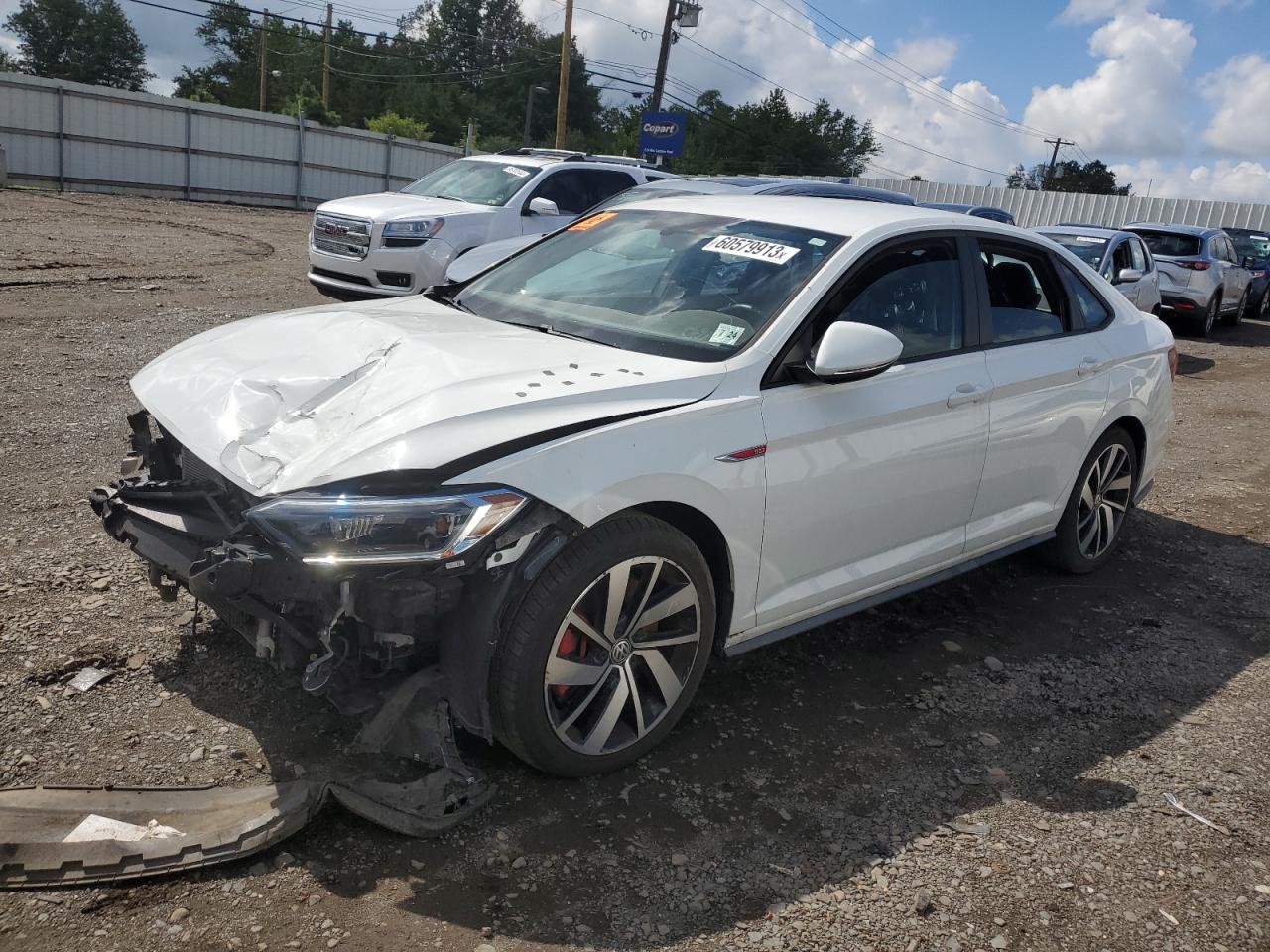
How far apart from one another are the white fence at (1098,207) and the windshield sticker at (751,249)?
27024mm

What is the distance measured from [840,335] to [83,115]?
27.9 meters

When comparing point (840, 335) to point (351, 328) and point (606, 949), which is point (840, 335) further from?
point (606, 949)

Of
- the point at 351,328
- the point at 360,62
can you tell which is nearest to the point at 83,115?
the point at 351,328

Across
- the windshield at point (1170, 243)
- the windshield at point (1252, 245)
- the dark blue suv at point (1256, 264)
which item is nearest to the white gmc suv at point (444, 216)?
the windshield at point (1170, 243)

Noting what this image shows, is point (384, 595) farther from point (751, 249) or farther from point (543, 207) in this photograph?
point (543, 207)

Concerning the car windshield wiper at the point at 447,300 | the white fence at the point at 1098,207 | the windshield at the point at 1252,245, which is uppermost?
the white fence at the point at 1098,207

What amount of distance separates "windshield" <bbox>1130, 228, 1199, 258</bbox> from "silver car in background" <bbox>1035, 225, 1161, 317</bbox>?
299 centimetres

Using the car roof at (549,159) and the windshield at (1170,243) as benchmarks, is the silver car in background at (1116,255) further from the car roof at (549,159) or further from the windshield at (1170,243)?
the car roof at (549,159)

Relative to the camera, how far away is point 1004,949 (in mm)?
2768

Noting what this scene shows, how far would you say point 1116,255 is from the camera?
13.5m

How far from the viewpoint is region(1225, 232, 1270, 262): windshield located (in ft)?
70.4

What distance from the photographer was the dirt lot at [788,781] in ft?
8.91

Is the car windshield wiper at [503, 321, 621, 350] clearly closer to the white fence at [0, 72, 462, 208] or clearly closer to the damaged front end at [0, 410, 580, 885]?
the damaged front end at [0, 410, 580, 885]

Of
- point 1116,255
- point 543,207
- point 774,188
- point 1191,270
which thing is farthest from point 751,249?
point 1191,270
